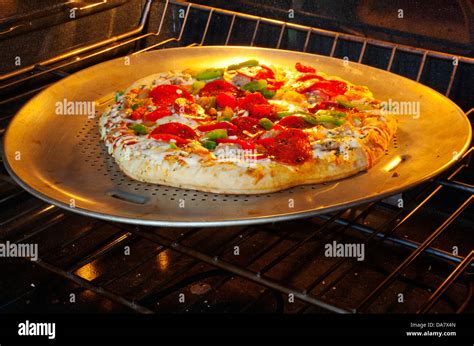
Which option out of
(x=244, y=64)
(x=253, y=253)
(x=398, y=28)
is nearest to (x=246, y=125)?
(x=244, y=64)

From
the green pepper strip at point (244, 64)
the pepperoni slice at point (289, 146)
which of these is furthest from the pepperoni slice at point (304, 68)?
the pepperoni slice at point (289, 146)

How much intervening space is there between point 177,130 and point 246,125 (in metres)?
0.26

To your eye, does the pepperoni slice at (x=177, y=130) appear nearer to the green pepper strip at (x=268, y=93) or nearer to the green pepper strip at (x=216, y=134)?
the green pepper strip at (x=216, y=134)

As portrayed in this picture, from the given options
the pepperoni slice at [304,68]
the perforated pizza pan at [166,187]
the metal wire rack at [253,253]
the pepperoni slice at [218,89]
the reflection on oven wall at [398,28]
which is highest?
the reflection on oven wall at [398,28]

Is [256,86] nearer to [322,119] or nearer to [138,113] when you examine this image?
[322,119]

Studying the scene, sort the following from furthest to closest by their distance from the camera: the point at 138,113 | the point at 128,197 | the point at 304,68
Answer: the point at 304,68 < the point at 138,113 < the point at 128,197

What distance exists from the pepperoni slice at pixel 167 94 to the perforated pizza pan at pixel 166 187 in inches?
9.6

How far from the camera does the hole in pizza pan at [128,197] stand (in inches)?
84.3

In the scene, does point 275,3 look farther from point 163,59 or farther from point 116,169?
point 116,169

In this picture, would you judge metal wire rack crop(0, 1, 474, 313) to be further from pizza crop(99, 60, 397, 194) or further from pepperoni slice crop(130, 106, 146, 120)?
pepperoni slice crop(130, 106, 146, 120)

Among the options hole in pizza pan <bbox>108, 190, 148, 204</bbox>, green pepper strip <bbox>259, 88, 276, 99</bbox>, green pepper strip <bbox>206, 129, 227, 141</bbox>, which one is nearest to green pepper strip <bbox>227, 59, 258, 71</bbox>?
green pepper strip <bbox>259, 88, 276, 99</bbox>

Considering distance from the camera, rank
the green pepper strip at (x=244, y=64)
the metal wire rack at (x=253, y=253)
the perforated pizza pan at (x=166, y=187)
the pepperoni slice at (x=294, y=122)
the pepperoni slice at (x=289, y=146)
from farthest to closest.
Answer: the green pepper strip at (x=244, y=64)
the metal wire rack at (x=253, y=253)
the pepperoni slice at (x=294, y=122)
the pepperoni slice at (x=289, y=146)
the perforated pizza pan at (x=166, y=187)

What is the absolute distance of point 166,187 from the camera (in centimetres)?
226

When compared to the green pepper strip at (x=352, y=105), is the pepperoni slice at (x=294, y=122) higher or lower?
lower
